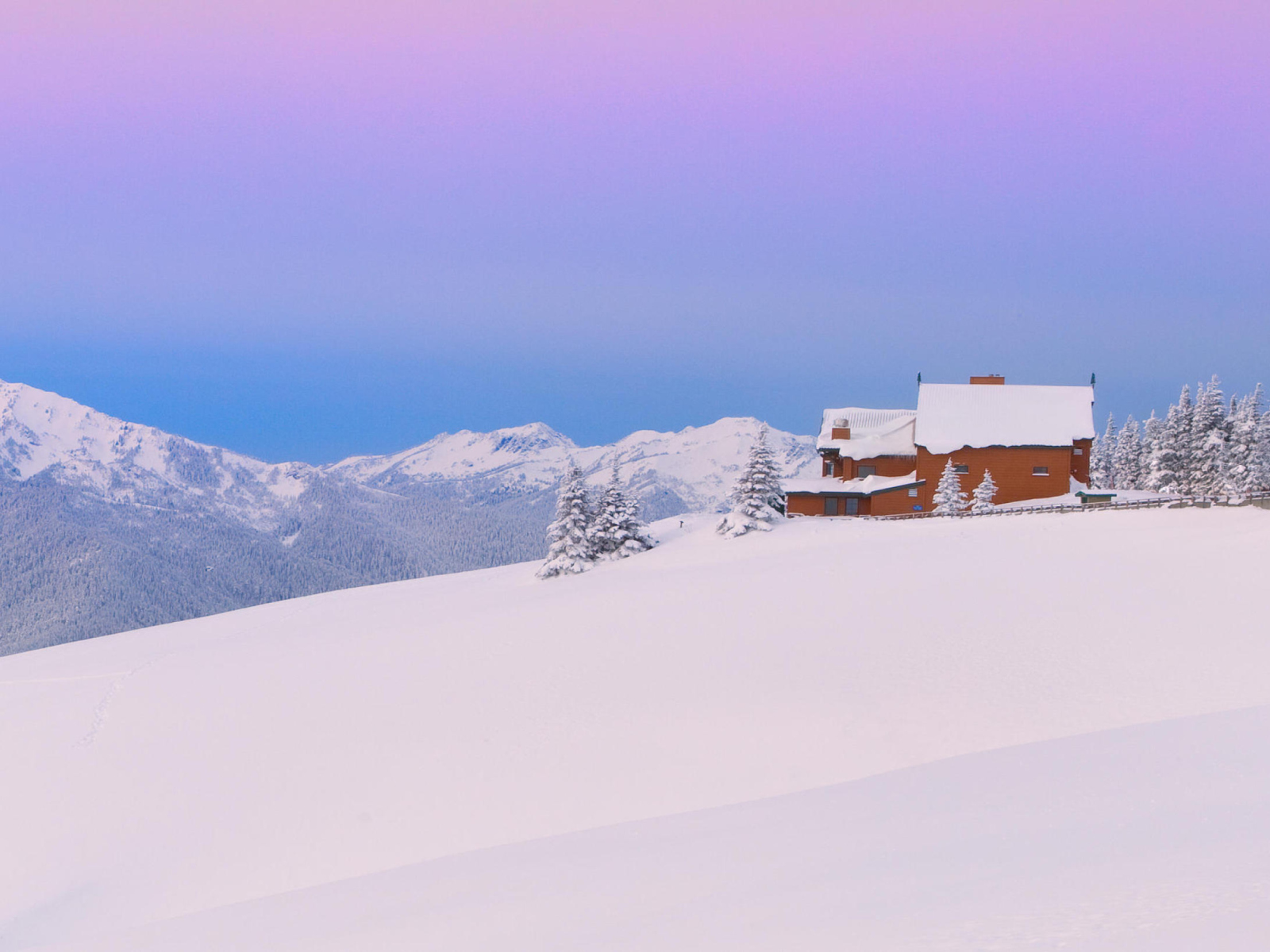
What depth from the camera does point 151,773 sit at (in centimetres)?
1786

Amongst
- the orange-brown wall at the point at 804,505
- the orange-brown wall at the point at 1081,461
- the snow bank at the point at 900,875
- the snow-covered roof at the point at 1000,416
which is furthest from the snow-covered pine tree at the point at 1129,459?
the snow bank at the point at 900,875

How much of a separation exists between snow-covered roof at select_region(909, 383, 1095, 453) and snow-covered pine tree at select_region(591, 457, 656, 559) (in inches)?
733

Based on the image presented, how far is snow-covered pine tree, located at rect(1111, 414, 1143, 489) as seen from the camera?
62.7m

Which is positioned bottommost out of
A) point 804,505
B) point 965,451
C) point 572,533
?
point 572,533

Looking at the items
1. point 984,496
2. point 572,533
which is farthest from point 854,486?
point 572,533

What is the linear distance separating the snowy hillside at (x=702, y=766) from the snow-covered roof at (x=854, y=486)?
1459 cm

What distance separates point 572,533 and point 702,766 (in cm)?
2451

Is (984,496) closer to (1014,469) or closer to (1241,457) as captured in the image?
(1014,469)

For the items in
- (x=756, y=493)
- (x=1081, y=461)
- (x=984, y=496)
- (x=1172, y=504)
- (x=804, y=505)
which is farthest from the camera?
(x=1081, y=461)

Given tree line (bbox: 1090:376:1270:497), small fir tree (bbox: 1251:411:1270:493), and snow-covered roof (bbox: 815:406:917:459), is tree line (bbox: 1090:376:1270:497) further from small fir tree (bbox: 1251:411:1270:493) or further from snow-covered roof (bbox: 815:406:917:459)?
snow-covered roof (bbox: 815:406:917:459)

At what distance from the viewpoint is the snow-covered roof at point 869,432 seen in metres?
48.0

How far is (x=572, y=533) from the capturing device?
39.0m

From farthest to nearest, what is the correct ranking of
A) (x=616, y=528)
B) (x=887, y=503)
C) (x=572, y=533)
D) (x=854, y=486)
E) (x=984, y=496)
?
1. (x=854, y=486)
2. (x=887, y=503)
3. (x=984, y=496)
4. (x=616, y=528)
5. (x=572, y=533)

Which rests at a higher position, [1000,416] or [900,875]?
[1000,416]
